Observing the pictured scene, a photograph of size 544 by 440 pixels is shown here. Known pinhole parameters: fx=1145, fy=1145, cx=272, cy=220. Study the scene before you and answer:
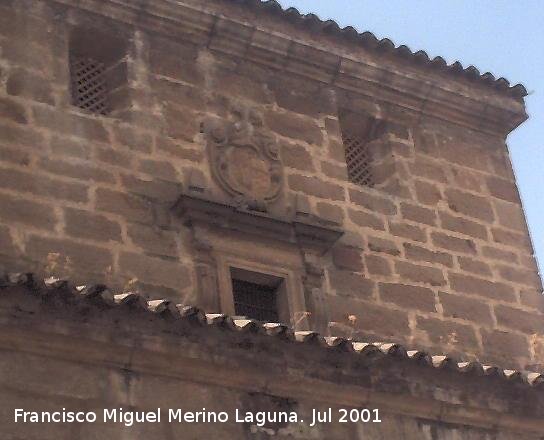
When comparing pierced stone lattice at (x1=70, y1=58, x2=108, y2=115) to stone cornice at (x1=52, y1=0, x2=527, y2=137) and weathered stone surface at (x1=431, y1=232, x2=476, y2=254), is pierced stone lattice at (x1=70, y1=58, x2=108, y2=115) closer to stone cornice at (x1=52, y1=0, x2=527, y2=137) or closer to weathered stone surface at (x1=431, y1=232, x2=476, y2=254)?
stone cornice at (x1=52, y1=0, x2=527, y2=137)

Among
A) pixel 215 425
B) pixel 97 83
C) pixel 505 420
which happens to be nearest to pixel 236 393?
pixel 215 425

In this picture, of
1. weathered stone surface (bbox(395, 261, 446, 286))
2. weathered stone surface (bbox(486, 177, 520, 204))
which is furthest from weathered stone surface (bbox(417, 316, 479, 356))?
weathered stone surface (bbox(486, 177, 520, 204))

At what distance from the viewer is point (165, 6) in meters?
9.00

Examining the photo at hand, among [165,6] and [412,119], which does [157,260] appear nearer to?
[165,6]

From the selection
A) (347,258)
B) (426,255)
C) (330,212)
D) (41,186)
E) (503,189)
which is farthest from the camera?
(503,189)

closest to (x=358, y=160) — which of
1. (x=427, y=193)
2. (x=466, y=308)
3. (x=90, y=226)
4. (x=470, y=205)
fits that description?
(x=427, y=193)

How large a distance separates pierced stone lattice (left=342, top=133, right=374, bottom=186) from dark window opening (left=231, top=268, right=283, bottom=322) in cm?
159

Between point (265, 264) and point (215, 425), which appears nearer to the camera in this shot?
point (215, 425)

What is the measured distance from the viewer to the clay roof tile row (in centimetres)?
943

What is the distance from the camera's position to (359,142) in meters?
9.92

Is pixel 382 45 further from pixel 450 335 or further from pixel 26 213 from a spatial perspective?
pixel 26 213

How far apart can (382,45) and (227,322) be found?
13.4 feet

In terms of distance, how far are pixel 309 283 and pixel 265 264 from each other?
14.1 inches

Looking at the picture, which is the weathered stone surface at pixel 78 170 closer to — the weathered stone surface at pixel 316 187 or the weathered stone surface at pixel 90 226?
the weathered stone surface at pixel 90 226
